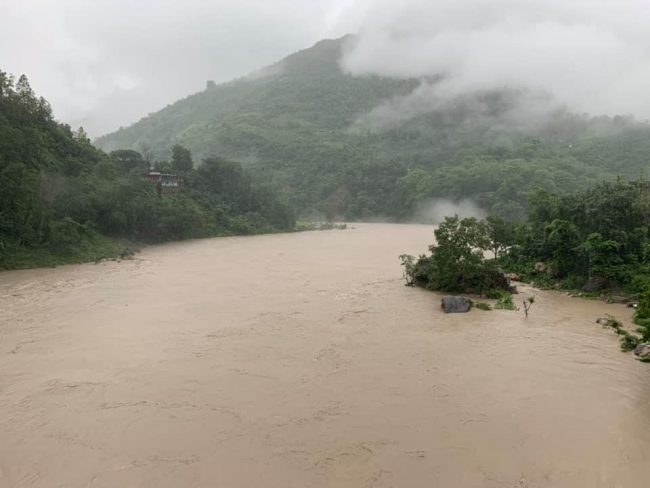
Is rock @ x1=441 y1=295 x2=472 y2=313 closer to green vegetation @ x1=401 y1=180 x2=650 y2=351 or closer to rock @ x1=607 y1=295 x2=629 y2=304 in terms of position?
green vegetation @ x1=401 y1=180 x2=650 y2=351

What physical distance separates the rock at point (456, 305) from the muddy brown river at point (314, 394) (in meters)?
0.46

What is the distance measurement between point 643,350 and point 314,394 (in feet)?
25.4

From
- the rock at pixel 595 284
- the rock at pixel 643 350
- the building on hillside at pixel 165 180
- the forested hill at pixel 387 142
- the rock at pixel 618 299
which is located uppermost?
the forested hill at pixel 387 142

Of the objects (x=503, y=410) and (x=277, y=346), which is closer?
(x=503, y=410)

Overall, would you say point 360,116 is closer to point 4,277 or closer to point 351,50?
point 351,50

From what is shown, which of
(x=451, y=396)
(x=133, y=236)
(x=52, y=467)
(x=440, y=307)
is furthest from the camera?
(x=133, y=236)

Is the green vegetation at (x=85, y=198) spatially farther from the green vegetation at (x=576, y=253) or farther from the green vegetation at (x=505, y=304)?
the green vegetation at (x=505, y=304)

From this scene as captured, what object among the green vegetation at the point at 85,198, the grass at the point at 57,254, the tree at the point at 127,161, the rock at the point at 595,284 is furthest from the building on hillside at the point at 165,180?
the rock at the point at 595,284

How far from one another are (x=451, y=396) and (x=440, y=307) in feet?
24.6

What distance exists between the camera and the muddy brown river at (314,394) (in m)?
7.25

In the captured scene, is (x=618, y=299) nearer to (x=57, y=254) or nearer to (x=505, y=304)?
(x=505, y=304)

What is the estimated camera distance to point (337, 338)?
13.5 meters

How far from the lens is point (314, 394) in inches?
384

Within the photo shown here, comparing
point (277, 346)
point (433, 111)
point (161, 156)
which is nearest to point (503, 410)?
point (277, 346)
